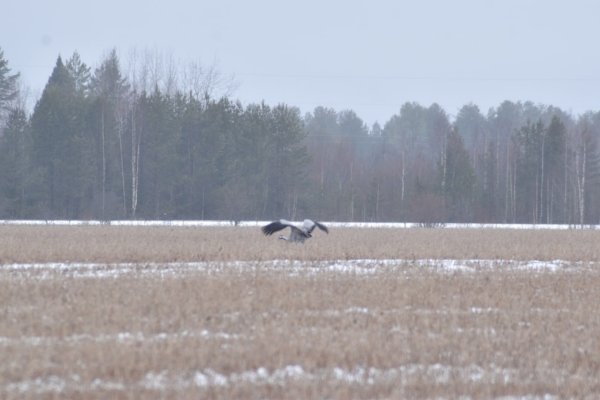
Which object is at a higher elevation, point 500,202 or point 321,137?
point 321,137

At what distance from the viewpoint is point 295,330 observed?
35.8 feet

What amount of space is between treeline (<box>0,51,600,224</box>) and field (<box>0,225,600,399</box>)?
39827 millimetres

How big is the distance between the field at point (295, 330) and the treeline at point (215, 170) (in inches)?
1568

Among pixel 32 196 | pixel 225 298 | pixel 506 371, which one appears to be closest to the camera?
pixel 506 371

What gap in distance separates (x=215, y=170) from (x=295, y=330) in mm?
49608

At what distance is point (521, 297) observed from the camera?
14.2m

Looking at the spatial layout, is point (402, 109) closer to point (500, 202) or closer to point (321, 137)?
point (321, 137)

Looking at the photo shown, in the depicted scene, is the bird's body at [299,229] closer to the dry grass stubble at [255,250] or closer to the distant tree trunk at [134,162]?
the dry grass stubble at [255,250]

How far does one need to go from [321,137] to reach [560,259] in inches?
3077

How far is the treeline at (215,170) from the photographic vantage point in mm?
58094

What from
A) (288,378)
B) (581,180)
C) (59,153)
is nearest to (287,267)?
(288,378)

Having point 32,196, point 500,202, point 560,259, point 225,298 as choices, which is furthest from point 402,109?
point 225,298

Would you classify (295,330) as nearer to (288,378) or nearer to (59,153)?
(288,378)

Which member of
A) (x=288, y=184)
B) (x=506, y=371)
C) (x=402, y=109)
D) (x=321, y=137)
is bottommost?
(x=506, y=371)
